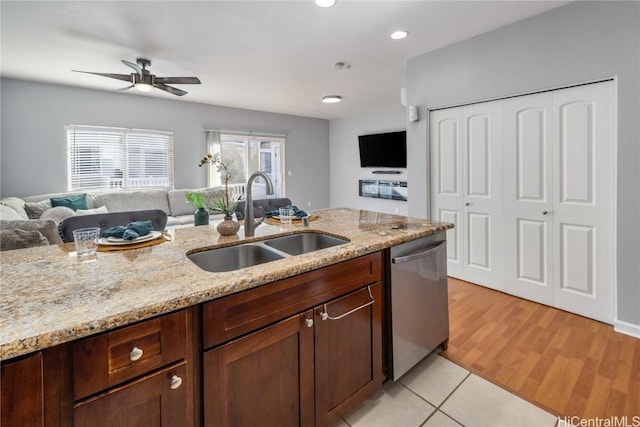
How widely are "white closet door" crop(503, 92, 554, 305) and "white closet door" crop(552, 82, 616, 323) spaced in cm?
7

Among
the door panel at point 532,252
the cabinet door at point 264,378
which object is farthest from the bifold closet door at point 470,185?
the cabinet door at point 264,378

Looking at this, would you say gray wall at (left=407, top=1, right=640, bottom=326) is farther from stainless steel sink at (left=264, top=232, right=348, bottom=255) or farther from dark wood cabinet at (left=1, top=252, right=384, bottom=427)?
stainless steel sink at (left=264, top=232, right=348, bottom=255)

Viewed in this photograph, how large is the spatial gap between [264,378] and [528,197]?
2.81 meters

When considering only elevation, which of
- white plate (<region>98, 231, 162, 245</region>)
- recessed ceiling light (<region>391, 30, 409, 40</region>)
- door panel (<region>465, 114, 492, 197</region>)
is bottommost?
white plate (<region>98, 231, 162, 245</region>)

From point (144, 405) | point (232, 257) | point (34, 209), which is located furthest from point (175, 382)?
point (34, 209)

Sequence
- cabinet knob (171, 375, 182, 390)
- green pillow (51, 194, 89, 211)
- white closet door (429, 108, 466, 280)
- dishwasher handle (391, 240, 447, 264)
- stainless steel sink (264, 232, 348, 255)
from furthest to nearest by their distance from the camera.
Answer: green pillow (51, 194, 89, 211) → white closet door (429, 108, 466, 280) → stainless steel sink (264, 232, 348, 255) → dishwasher handle (391, 240, 447, 264) → cabinet knob (171, 375, 182, 390)

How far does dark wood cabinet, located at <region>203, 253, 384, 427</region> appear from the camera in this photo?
1.01 meters

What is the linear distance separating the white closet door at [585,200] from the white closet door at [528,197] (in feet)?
0.23

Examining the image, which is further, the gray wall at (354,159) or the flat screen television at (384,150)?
the gray wall at (354,159)

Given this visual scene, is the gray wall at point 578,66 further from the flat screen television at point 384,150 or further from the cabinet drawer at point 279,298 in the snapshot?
the flat screen television at point 384,150

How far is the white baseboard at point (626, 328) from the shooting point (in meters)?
2.19

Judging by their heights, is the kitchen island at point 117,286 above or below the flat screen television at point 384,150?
below

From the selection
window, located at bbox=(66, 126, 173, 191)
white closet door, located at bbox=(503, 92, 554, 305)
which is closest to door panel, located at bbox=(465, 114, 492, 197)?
white closet door, located at bbox=(503, 92, 554, 305)

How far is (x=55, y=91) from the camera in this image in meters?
4.48
